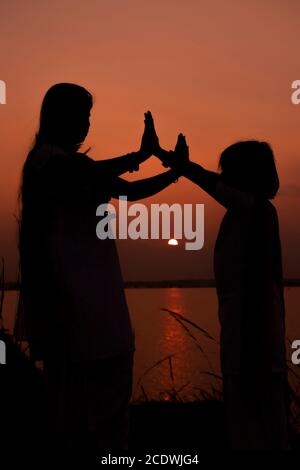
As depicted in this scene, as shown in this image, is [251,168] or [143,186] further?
[251,168]

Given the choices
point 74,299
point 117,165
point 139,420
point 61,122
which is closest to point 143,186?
point 117,165

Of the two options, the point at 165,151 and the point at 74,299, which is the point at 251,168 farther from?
the point at 74,299

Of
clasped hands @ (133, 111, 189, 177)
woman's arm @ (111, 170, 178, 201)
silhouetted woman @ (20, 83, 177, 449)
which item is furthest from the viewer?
clasped hands @ (133, 111, 189, 177)

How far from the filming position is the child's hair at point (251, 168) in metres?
3.44

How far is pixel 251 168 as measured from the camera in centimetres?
344

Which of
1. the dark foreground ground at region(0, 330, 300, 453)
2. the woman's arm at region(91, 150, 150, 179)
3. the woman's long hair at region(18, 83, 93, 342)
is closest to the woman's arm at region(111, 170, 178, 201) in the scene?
the woman's arm at region(91, 150, 150, 179)

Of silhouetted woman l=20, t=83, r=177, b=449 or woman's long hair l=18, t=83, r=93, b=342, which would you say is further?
woman's long hair l=18, t=83, r=93, b=342

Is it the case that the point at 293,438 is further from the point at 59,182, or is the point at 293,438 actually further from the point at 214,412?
the point at 59,182

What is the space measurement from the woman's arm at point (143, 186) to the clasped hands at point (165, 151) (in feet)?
0.30

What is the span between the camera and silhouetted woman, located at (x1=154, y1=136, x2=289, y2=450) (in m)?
3.24

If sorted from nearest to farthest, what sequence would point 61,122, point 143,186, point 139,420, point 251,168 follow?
point 61,122 < point 143,186 < point 251,168 < point 139,420

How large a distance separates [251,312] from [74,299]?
1111mm

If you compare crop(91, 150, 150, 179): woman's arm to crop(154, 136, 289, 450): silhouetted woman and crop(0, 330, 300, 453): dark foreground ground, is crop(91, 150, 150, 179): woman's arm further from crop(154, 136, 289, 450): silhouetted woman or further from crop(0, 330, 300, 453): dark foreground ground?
crop(0, 330, 300, 453): dark foreground ground

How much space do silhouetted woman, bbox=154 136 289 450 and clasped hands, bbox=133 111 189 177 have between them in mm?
107
